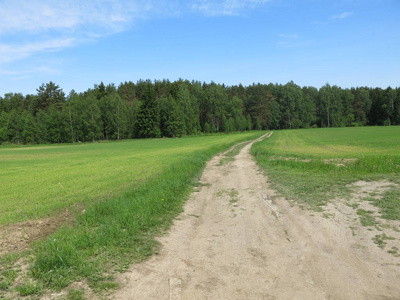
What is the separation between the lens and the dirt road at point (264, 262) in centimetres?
410

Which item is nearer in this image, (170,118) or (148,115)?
(148,115)

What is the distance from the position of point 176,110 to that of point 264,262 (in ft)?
297

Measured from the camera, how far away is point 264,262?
5.02 m

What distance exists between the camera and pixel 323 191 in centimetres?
984

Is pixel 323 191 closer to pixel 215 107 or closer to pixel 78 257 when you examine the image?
pixel 78 257

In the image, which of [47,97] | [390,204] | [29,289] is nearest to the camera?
[29,289]

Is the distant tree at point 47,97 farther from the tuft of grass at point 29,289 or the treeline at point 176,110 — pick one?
the tuft of grass at point 29,289

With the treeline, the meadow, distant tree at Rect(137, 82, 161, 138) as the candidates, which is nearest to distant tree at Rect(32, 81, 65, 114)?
the treeline

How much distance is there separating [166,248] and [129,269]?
107cm

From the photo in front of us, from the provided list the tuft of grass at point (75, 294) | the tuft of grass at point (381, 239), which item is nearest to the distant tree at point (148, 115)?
the tuft of grass at point (381, 239)

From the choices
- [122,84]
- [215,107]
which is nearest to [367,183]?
[215,107]

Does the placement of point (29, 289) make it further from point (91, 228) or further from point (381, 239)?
point (381, 239)

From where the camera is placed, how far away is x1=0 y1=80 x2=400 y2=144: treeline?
298 ft

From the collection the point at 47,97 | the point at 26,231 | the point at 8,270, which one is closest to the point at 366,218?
the point at 8,270
